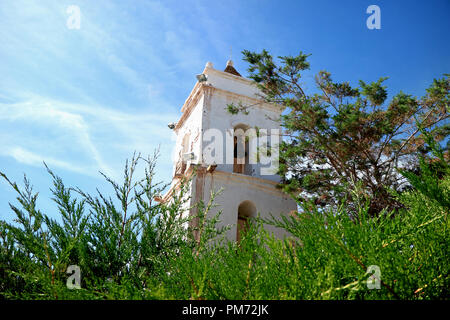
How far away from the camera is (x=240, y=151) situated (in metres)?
17.2

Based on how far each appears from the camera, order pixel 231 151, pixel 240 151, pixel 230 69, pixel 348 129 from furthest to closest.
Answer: pixel 230 69, pixel 240 151, pixel 231 151, pixel 348 129

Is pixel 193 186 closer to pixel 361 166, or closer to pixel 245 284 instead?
pixel 361 166

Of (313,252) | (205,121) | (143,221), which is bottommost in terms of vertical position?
(313,252)

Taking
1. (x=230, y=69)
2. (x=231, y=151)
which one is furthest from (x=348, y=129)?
(x=230, y=69)

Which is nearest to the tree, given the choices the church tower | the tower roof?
the church tower

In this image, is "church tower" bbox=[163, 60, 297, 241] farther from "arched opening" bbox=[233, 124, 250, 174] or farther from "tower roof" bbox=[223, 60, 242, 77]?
"tower roof" bbox=[223, 60, 242, 77]

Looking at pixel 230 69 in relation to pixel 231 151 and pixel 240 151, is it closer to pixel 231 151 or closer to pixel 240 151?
pixel 240 151

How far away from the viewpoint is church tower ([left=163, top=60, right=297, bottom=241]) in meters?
14.5

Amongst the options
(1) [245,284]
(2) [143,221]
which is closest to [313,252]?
(1) [245,284]

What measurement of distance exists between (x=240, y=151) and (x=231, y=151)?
1135 millimetres

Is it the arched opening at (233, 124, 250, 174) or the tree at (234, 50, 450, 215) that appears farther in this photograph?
the arched opening at (233, 124, 250, 174)

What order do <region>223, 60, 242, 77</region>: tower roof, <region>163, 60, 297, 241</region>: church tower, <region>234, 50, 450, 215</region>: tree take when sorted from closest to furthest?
<region>234, 50, 450, 215</region>: tree, <region>163, 60, 297, 241</region>: church tower, <region>223, 60, 242, 77</region>: tower roof
